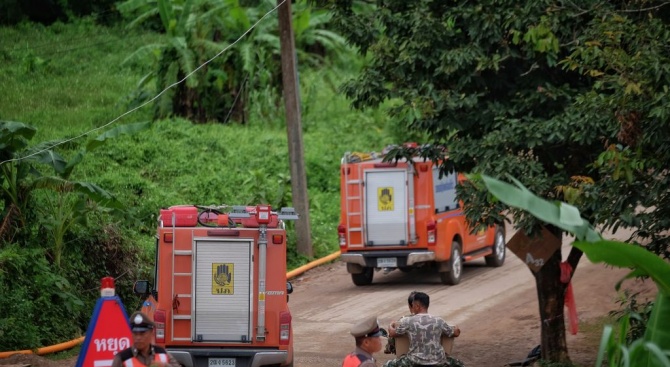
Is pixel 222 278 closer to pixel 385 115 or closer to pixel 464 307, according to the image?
pixel 385 115

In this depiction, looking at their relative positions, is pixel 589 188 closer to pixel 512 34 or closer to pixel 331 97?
pixel 512 34

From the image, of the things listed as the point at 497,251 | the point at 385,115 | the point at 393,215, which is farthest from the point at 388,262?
the point at 385,115

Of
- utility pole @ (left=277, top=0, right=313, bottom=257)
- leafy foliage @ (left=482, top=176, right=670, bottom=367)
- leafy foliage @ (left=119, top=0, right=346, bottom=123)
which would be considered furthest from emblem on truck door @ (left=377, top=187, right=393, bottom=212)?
leafy foliage @ (left=482, top=176, right=670, bottom=367)

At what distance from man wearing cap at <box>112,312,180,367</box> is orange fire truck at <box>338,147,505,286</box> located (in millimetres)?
12525

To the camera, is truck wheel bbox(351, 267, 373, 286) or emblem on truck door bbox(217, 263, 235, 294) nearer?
emblem on truck door bbox(217, 263, 235, 294)

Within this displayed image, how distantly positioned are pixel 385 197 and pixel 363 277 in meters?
2.04

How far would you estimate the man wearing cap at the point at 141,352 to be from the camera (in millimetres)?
7488

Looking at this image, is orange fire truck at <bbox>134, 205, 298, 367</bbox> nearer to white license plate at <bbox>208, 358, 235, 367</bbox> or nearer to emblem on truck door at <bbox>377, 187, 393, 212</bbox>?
white license plate at <bbox>208, 358, 235, 367</bbox>

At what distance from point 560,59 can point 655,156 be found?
2534 mm

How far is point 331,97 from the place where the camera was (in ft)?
111

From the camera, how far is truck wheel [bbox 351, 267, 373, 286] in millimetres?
21203

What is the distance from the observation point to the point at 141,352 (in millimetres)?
7586

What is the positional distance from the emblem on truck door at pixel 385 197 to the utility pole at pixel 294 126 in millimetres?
2296

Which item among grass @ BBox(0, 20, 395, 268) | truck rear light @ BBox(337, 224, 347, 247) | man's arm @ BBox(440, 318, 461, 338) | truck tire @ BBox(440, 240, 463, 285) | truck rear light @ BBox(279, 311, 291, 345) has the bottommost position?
truck rear light @ BBox(279, 311, 291, 345)
